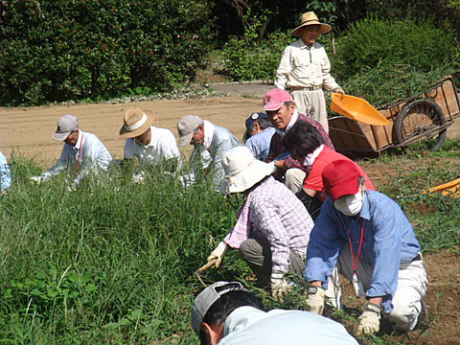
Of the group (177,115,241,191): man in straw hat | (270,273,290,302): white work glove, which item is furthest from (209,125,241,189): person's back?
(270,273,290,302): white work glove

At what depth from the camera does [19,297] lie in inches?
159

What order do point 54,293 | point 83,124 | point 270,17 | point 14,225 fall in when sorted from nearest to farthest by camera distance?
point 54,293 → point 14,225 → point 83,124 → point 270,17

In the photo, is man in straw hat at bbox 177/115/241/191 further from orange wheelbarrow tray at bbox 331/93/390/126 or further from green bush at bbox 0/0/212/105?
green bush at bbox 0/0/212/105

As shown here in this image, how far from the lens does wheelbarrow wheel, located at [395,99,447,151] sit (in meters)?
8.12

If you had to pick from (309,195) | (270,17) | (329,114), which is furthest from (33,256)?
(270,17)

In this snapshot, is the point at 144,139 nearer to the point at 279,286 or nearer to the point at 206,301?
the point at 279,286

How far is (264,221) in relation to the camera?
13.4ft

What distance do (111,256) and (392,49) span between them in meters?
7.01

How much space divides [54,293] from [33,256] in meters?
0.38

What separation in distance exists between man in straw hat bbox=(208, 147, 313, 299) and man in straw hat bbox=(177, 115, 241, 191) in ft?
3.92

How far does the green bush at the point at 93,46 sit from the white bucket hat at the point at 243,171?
10.0 meters

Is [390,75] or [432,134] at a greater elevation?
[390,75]

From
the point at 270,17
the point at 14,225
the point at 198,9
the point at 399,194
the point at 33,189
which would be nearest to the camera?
the point at 14,225

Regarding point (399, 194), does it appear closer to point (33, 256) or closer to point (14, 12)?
point (33, 256)
